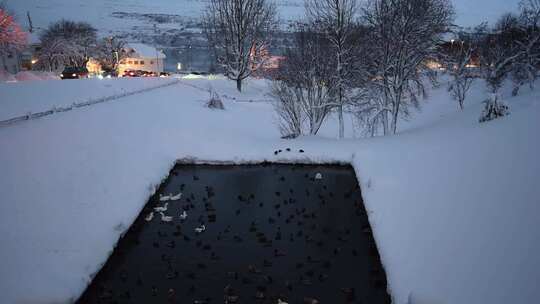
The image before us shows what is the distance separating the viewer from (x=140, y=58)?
91938mm

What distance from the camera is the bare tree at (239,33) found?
4778 centimetres

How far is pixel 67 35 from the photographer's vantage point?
266 ft

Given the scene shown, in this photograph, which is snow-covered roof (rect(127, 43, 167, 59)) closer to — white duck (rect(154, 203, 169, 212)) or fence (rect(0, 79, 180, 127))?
fence (rect(0, 79, 180, 127))

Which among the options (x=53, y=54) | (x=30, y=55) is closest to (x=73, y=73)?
Answer: (x=53, y=54)

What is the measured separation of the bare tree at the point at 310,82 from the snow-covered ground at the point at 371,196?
12.9 ft

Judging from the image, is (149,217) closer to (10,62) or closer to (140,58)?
(10,62)

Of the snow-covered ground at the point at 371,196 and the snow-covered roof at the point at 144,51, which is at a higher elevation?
the snow-covered roof at the point at 144,51

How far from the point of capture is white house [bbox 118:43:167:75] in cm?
9000

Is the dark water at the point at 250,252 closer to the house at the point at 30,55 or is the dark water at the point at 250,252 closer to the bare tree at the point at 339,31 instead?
the bare tree at the point at 339,31

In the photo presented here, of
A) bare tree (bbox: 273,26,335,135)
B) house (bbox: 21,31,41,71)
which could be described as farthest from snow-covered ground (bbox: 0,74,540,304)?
house (bbox: 21,31,41,71)

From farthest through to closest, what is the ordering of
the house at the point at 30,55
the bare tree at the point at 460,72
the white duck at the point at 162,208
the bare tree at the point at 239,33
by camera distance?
the house at the point at 30,55 < the bare tree at the point at 239,33 < the bare tree at the point at 460,72 < the white duck at the point at 162,208

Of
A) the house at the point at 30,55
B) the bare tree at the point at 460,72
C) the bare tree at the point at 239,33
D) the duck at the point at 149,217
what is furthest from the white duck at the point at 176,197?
the house at the point at 30,55

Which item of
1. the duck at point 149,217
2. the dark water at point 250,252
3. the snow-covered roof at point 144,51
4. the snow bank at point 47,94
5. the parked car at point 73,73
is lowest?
the dark water at point 250,252

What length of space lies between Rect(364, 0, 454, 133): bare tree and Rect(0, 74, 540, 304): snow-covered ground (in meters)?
5.09
